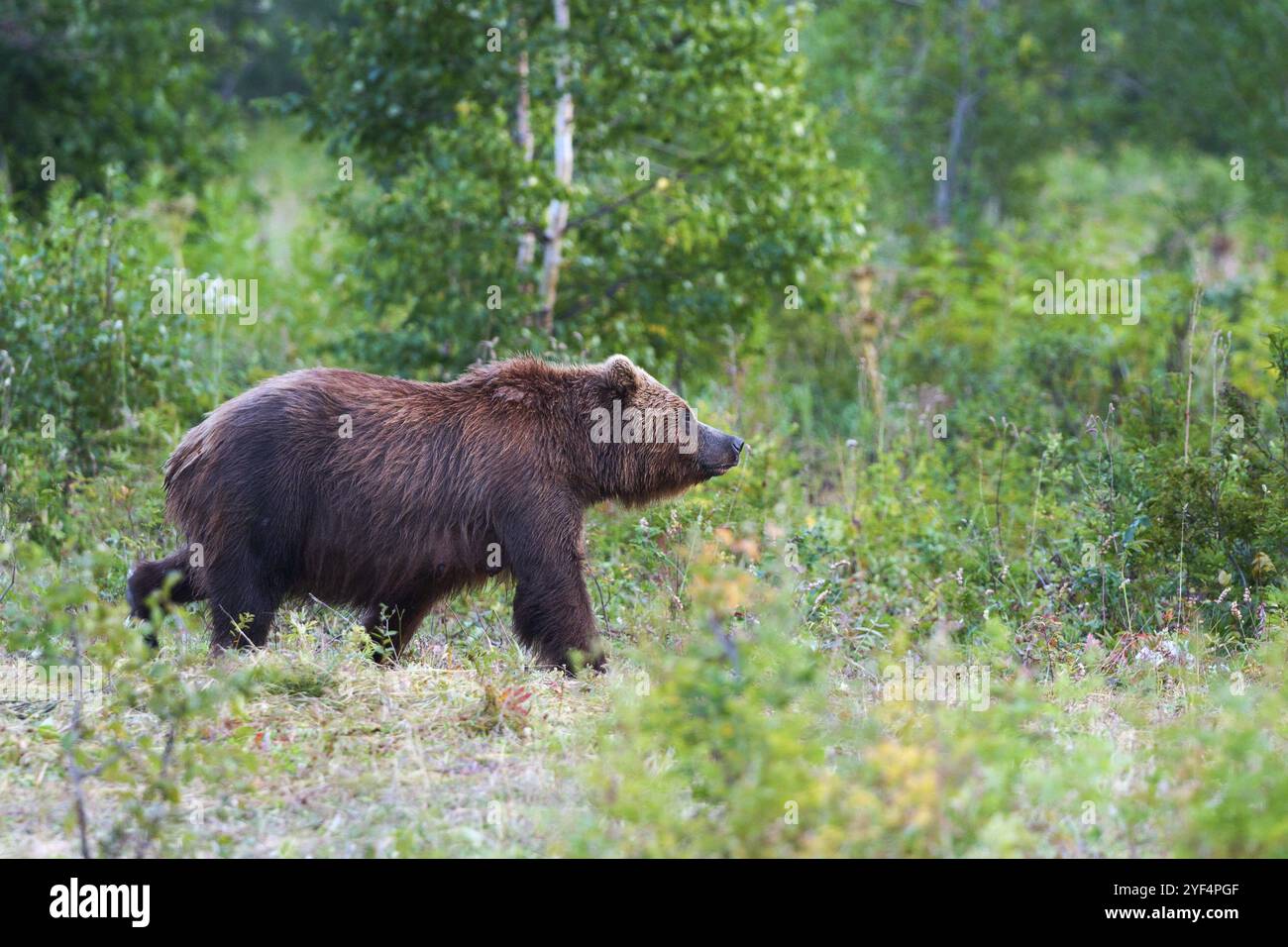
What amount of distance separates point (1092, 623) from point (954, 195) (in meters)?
11.0

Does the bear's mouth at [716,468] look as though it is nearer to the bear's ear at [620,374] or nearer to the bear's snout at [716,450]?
the bear's snout at [716,450]

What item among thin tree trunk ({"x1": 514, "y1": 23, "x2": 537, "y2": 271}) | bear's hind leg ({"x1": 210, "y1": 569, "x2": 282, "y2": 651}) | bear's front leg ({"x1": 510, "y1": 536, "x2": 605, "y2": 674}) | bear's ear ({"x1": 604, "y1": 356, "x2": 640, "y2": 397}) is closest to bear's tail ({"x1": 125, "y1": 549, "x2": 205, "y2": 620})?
bear's hind leg ({"x1": 210, "y1": 569, "x2": 282, "y2": 651})

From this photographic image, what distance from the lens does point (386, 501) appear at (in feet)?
23.2

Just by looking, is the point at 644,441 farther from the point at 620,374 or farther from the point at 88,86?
the point at 88,86

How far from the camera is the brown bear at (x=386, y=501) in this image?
6848 millimetres

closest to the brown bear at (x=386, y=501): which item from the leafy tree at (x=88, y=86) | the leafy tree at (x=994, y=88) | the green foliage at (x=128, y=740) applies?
the green foliage at (x=128, y=740)

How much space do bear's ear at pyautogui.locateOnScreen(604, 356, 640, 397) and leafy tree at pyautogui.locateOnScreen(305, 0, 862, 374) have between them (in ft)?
8.07

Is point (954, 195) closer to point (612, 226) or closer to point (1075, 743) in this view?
point (612, 226)

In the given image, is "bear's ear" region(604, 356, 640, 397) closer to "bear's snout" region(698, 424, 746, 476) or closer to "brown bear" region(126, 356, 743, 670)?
"brown bear" region(126, 356, 743, 670)

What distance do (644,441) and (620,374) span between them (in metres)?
0.37

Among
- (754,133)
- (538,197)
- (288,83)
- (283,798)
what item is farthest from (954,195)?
(288,83)

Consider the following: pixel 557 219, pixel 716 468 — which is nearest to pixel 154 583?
pixel 716 468

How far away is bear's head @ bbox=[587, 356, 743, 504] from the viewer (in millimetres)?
7668

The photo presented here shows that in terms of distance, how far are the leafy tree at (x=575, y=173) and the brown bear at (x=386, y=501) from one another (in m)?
2.89
